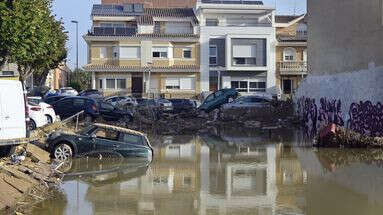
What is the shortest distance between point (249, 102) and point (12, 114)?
25.8 meters

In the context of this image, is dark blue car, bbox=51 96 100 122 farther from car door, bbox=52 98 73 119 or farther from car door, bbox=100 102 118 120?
car door, bbox=100 102 118 120

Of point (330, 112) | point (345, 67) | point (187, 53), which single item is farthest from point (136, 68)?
point (345, 67)

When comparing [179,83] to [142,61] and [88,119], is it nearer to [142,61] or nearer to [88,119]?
[142,61]

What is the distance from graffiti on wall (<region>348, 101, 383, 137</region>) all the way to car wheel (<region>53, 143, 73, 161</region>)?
1244 centimetres

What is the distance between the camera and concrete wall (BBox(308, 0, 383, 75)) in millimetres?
26580

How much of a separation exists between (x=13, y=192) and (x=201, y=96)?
4924cm

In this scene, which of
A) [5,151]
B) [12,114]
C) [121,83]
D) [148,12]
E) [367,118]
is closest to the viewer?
[12,114]

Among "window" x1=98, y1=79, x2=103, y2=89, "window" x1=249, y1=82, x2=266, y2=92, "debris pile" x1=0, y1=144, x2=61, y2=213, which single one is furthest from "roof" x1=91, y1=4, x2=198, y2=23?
"debris pile" x1=0, y1=144, x2=61, y2=213

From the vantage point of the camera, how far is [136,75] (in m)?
62.7

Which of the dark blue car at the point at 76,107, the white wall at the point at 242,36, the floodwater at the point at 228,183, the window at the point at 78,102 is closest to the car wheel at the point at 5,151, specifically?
the floodwater at the point at 228,183

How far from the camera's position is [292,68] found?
63.9m

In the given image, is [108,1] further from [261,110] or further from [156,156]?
[156,156]

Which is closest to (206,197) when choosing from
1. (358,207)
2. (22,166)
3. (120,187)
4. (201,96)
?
(120,187)

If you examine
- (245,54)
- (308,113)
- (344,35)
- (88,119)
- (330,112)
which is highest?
(245,54)
